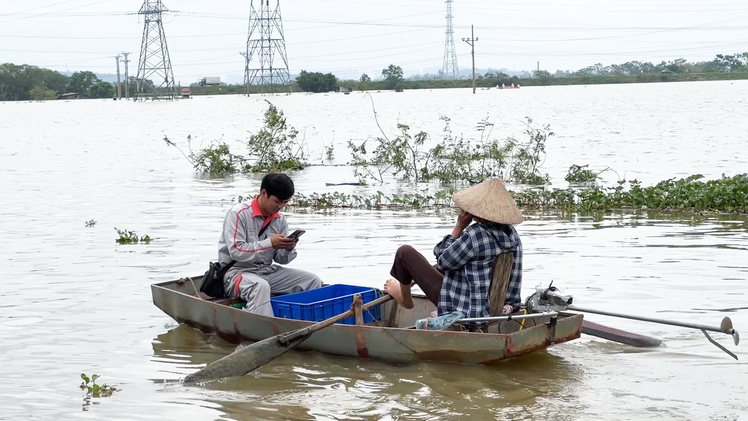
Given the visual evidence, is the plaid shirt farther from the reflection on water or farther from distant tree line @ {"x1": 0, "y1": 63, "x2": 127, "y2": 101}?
distant tree line @ {"x1": 0, "y1": 63, "x2": 127, "y2": 101}

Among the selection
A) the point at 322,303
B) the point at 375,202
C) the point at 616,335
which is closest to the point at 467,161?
the point at 375,202

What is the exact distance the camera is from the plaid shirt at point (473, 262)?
6.70 m

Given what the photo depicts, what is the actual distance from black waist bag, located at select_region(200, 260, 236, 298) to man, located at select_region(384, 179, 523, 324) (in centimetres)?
228

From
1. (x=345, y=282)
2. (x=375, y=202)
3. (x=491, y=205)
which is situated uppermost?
(x=491, y=205)

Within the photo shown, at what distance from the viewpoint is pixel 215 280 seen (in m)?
8.59

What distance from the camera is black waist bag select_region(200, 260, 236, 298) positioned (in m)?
8.53

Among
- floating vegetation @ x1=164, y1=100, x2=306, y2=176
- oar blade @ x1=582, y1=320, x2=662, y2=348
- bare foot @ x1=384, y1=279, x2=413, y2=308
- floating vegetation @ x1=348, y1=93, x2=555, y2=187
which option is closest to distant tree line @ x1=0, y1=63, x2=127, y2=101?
floating vegetation @ x1=164, y1=100, x2=306, y2=176

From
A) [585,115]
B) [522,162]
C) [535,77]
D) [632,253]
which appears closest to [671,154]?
[522,162]

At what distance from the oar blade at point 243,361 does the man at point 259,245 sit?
766 millimetres

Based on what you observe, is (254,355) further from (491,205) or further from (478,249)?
(491,205)

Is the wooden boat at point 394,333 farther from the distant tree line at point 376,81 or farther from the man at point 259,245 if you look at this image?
the distant tree line at point 376,81

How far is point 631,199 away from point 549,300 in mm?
8497

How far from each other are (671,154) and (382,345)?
2170 cm

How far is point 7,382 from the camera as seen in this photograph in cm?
741
